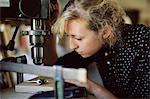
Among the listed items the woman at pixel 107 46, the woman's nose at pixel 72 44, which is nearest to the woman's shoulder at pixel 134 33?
the woman at pixel 107 46

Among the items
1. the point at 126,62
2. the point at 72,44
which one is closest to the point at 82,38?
the point at 72,44

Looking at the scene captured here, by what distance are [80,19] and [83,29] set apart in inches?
1.1

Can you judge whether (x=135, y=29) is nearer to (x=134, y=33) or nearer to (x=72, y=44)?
(x=134, y=33)

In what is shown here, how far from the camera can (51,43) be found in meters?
0.90

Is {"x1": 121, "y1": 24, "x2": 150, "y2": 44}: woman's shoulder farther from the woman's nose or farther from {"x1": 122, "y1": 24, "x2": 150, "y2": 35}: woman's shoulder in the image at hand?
the woman's nose

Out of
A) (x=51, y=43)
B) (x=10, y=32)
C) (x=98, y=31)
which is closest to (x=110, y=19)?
(x=98, y=31)

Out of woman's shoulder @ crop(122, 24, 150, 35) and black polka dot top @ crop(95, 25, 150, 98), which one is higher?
woman's shoulder @ crop(122, 24, 150, 35)

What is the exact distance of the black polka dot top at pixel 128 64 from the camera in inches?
34.7

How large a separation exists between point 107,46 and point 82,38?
0.08 meters

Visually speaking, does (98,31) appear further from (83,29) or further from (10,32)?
(10,32)

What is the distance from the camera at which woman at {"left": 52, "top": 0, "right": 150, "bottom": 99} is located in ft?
2.81

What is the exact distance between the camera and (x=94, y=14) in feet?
2.79

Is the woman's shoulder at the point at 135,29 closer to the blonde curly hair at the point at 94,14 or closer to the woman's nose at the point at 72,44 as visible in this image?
the blonde curly hair at the point at 94,14

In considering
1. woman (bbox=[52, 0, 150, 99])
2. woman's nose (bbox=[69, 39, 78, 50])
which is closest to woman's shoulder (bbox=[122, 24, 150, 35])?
woman (bbox=[52, 0, 150, 99])
